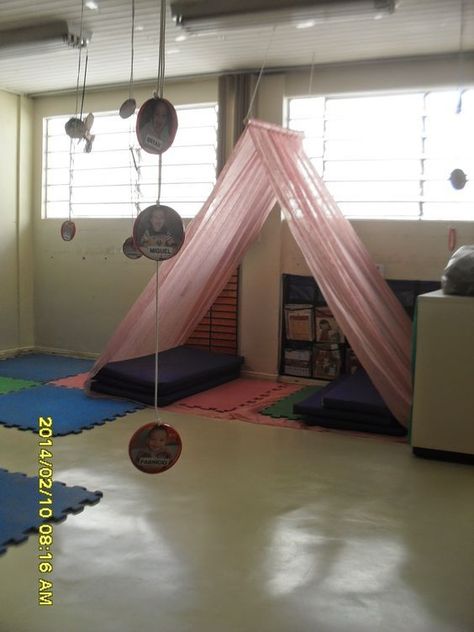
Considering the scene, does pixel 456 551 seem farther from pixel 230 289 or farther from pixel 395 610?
pixel 230 289

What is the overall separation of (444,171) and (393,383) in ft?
7.17

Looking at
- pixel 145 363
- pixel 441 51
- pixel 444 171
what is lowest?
pixel 145 363

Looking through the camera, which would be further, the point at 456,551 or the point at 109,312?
the point at 109,312

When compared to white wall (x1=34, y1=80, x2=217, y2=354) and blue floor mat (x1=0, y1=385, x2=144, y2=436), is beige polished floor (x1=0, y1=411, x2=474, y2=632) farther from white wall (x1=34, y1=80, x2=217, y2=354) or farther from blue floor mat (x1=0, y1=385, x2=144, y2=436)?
white wall (x1=34, y1=80, x2=217, y2=354)

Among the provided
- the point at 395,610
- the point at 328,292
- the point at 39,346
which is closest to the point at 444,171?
the point at 328,292

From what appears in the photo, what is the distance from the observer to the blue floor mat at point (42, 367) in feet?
21.9

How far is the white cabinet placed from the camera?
430 centimetres

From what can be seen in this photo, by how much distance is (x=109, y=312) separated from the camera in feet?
25.3

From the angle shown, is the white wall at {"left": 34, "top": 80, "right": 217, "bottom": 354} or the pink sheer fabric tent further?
the white wall at {"left": 34, "top": 80, "right": 217, "bottom": 354}

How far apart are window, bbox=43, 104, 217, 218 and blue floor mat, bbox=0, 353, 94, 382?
5.52 ft

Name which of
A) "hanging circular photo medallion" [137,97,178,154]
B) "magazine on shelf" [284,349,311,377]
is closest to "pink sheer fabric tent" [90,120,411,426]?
"magazine on shelf" [284,349,311,377]

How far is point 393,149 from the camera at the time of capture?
6215 mm

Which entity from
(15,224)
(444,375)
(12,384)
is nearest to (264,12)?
(444,375)
